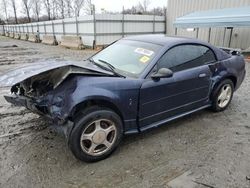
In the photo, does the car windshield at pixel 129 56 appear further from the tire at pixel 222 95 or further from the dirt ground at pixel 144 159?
the tire at pixel 222 95

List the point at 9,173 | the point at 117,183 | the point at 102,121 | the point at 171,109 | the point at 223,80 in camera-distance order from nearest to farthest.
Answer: the point at 117,183 < the point at 9,173 < the point at 102,121 < the point at 171,109 < the point at 223,80

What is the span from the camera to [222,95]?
185 inches

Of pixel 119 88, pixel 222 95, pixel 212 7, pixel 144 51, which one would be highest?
pixel 212 7

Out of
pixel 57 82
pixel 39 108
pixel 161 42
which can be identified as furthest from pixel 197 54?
pixel 39 108

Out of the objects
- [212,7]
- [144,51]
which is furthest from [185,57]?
[212,7]

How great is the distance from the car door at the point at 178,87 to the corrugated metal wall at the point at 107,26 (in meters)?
14.8

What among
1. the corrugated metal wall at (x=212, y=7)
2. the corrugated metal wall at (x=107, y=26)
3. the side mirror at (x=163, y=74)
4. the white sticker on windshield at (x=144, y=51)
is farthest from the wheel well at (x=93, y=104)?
the corrugated metal wall at (x=107, y=26)

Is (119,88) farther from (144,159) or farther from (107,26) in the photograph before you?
(107,26)

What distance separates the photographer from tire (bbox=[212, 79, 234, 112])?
4.52m

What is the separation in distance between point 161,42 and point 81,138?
1.97 metres

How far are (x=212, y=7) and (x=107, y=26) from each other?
8014mm

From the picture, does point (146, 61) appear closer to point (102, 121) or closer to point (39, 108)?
point (102, 121)

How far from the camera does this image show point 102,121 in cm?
307

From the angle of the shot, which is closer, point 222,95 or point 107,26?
point 222,95
